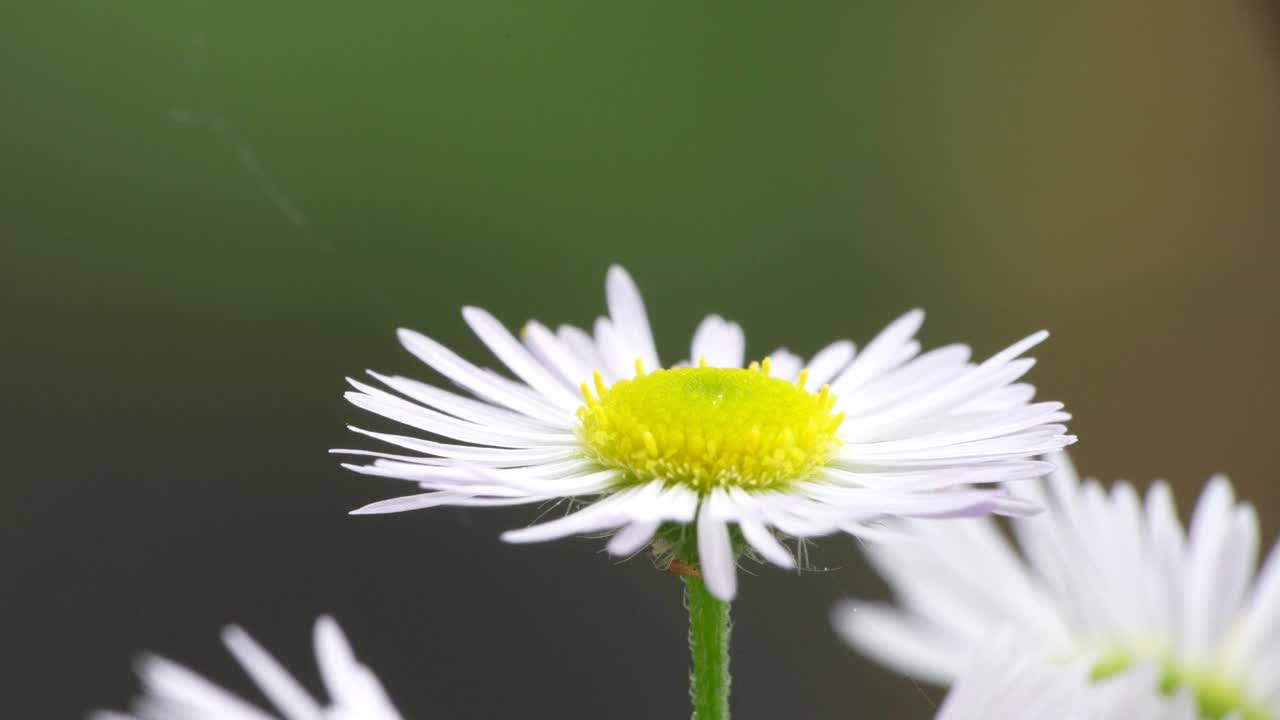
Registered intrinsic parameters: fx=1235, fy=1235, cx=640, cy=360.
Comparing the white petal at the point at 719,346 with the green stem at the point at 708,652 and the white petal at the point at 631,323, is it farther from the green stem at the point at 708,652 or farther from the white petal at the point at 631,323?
the green stem at the point at 708,652

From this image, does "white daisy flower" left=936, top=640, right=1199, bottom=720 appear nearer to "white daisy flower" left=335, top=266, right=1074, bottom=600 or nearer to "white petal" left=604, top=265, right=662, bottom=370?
"white daisy flower" left=335, top=266, right=1074, bottom=600

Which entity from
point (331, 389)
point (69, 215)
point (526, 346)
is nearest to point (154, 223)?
point (69, 215)

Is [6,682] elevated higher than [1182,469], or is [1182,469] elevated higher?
[1182,469]

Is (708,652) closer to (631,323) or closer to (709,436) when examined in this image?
(709,436)

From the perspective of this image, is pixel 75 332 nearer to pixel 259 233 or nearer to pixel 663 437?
pixel 259 233

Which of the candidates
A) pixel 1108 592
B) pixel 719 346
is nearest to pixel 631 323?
pixel 719 346

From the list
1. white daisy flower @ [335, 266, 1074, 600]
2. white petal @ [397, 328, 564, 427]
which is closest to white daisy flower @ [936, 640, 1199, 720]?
white daisy flower @ [335, 266, 1074, 600]
